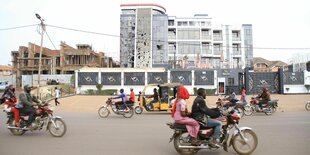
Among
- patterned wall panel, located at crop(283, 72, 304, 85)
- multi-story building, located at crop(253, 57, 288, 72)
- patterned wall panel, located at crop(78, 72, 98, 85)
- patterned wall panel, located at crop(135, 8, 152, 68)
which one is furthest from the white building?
patterned wall panel, located at crop(78, 72, 98, 85)

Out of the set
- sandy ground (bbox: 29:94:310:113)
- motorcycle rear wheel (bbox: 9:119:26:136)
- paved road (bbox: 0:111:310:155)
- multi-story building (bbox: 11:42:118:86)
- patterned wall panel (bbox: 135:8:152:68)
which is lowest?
sandy ground (bbox: 29:94:310:113)

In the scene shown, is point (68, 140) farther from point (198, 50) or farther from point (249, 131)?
point (198, 50)

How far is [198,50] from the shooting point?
250ft

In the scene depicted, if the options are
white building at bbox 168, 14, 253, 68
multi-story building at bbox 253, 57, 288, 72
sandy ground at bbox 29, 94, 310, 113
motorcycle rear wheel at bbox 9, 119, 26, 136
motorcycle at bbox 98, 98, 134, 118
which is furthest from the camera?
white building at bbox 168, 14, 253, 68

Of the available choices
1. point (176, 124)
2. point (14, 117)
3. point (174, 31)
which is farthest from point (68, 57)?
point (176, 124)

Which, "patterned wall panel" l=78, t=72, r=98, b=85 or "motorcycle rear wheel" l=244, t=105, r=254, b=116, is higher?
"patterned wall panel" l=78, t=72, r=98, b=85

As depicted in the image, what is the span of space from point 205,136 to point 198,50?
233ft

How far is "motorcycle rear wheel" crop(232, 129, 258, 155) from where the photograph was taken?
660cm

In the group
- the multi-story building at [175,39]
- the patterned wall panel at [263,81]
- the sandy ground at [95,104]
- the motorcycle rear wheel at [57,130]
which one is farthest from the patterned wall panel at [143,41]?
the motorcycle rear wheel at [57,130]

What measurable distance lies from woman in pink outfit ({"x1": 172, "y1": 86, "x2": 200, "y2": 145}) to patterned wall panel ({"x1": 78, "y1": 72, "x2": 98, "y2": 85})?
119ft

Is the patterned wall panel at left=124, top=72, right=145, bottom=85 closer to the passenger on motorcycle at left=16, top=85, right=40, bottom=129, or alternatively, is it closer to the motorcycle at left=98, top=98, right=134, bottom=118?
the motorcycle at left=98, top=98, right=134, bottom=118

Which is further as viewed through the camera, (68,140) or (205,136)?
(68,140)

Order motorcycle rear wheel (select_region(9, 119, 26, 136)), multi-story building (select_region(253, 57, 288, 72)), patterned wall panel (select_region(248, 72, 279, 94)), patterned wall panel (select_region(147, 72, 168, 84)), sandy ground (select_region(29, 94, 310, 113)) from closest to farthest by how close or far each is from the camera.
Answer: motorcycle rear wheel (select_region(9, 119, 26, 136)), sandy ground (select_region(29, 94, 310, 113)), patterned wall panel (select_region(248, 72, 279, 94)), patterned wall panel (select_region(147, 72, 168, 84)), multi-story building (select_region(253, 57, 288, 72))

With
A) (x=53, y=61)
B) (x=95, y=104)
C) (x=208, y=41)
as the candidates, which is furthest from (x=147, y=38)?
(x=95, y=104)
